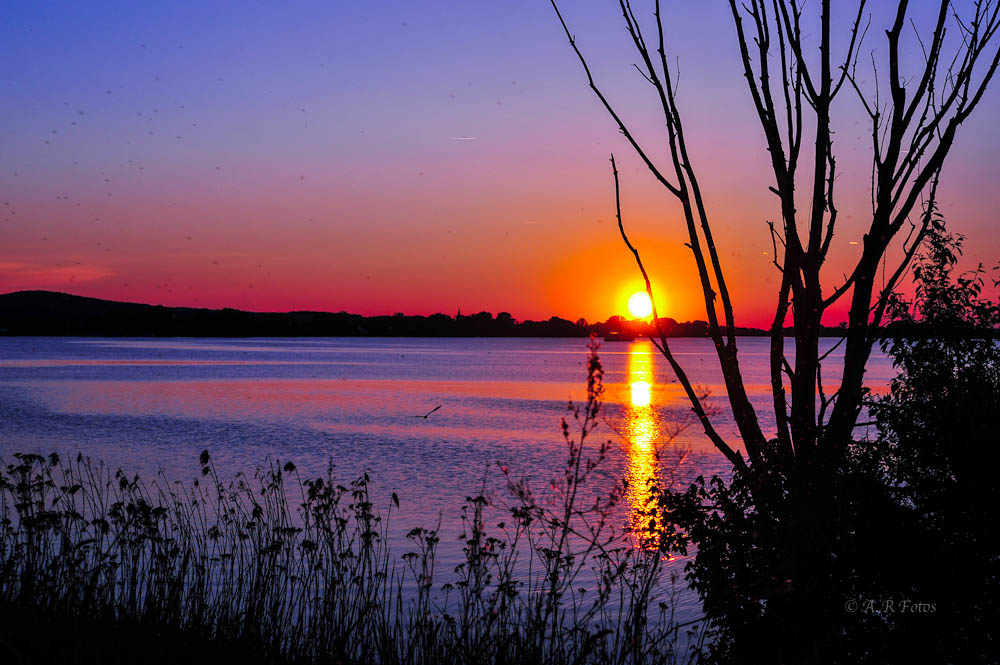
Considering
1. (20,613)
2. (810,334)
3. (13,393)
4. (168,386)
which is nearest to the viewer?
(810,334)

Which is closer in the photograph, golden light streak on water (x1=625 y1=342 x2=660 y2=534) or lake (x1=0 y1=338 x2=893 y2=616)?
golden light streak on water (x1=625 y1=342 x2=660 y2=534)

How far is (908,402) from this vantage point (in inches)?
231

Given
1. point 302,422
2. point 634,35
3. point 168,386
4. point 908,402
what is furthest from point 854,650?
point 168,386

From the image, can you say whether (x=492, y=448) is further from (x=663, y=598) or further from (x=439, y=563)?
(x=663, y=598)

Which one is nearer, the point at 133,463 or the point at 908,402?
the point at 908,402

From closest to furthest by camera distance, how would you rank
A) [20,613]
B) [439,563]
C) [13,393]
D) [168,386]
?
[20,613], [439,563], [13,393], [168,386]

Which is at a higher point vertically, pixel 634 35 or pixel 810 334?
pixel 634 35

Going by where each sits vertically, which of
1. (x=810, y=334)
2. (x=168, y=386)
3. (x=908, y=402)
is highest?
(x=810, y=334)

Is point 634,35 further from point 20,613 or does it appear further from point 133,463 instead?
point 133,463

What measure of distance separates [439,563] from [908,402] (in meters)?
8.46

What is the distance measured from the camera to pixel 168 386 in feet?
194

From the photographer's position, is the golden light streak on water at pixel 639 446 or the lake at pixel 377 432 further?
the lake at pixel 377 432

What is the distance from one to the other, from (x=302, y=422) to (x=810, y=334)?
1372 inches

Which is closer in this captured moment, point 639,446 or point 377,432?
point 639,446
